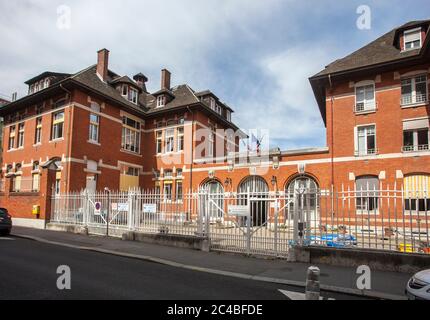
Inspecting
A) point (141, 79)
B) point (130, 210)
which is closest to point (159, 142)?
point (141, 79)

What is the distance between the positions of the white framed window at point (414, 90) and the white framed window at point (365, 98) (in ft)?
5.68

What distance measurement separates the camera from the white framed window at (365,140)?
826 inches

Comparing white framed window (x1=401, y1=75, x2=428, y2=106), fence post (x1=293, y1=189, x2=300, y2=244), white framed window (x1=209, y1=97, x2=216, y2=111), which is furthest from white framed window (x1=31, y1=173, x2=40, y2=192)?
white framed window (x1=401, y1=75, x2=428, y2=106)

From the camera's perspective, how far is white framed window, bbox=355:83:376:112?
21.4 m

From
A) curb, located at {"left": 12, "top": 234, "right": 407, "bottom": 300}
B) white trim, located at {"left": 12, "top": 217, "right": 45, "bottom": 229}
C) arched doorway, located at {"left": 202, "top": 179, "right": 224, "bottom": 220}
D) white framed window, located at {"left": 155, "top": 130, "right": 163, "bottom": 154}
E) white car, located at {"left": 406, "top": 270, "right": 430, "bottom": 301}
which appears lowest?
curb, located at {"left": 12, "top": 234, "right": 407, "bottom": 300}

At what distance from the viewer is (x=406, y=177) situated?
19.5 metres

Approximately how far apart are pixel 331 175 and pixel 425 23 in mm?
10850

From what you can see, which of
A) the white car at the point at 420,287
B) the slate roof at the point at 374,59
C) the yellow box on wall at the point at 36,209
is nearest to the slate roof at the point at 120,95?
the yellow box on wall at the point at 36,209

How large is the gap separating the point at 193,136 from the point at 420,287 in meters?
23.6

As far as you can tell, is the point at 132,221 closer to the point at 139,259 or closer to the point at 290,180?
the point at 139,259

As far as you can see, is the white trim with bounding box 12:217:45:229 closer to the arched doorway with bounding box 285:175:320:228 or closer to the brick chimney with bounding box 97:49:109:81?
the brick chimney with bounding box 97:49:109:81

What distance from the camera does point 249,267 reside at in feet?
30.7

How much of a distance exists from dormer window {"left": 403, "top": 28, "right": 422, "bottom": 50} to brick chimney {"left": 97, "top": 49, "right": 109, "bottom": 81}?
22551 mm
